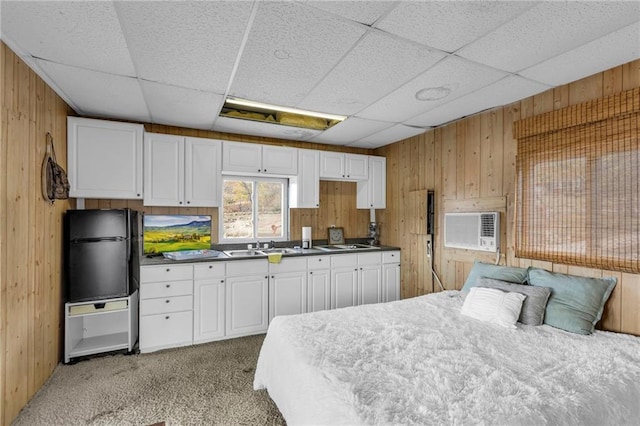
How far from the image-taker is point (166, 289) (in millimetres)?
3188

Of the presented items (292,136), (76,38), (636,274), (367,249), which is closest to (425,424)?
(636,274)

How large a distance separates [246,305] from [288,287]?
1.72 ft

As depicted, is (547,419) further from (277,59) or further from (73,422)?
(73,422)

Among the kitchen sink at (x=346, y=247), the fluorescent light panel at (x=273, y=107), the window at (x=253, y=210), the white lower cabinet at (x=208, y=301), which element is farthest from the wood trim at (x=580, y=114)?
the white lower cabinet at (x=208, y=301)

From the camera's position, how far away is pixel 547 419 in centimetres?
128

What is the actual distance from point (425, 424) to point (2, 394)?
8.11 ft

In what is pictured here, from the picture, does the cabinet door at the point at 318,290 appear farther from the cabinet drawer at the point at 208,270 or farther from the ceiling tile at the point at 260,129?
the ceiling tile at the point at 260,129

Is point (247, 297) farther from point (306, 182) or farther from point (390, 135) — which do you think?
point (390, 135)

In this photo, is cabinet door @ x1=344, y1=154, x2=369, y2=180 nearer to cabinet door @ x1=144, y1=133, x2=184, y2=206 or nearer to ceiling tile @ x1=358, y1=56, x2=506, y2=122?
ceiling tile @ x1=358, y1=56, x2=506, y2=122

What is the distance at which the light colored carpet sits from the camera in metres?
2.12

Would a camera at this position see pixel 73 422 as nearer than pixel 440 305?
Yes

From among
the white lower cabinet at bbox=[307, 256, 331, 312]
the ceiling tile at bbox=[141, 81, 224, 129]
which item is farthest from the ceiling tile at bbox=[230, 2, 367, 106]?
the white lower cabinet at bbox=[307, 256, 331, 312]

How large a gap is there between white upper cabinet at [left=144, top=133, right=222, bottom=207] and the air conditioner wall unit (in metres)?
2.76

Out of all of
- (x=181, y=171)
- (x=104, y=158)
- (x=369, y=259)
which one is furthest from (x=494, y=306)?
(x=104, y=158)
